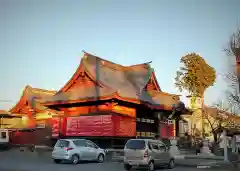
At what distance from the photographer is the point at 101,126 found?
31.3 m

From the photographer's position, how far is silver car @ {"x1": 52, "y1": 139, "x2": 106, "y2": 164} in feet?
70.5

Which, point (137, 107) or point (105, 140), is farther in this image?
point (137, 107)

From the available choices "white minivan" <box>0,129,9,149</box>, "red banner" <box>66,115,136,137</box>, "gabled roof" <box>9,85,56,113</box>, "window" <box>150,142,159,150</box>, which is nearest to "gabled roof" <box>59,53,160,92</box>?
"red banner" <box>66,115,136,137</box>

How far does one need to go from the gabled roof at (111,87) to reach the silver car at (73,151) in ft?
25.8

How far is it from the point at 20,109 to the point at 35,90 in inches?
139

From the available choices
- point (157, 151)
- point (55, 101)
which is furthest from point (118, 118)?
point (157, 151)

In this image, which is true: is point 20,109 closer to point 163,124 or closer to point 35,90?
point 35,90

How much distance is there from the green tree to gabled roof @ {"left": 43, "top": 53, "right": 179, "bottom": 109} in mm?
10359

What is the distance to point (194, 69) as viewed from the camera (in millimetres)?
49906

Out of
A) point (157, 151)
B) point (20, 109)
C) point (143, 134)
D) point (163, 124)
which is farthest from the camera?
point (20, 109)

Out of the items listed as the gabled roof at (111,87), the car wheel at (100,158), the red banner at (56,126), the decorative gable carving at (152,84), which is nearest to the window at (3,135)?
the gabled roof at (111,87)

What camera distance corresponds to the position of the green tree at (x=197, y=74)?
4947 centimetres

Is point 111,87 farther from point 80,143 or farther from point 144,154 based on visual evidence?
point 144,154

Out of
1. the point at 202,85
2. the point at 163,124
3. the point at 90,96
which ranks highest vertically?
the point at 202,85
